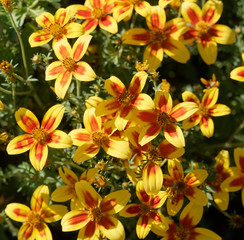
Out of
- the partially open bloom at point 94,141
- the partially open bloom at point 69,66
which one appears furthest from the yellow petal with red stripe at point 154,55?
the partially open bloom at point 94,141

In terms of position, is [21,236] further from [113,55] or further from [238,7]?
[238,7]

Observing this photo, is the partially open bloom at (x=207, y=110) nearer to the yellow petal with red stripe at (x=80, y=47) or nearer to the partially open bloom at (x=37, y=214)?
the yellow petal with red stripe at (x=80, y=47)

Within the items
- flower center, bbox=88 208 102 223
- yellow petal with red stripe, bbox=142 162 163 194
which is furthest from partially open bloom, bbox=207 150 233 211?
flower center, bbox=88 208 102 223

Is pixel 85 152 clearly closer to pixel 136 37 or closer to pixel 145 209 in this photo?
pixel 145 209

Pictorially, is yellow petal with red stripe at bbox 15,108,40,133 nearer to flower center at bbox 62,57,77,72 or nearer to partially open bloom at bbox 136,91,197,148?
flower center at bbox 62,57,77,72

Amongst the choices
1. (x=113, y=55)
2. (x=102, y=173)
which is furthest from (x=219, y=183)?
(x=113, y=55)
